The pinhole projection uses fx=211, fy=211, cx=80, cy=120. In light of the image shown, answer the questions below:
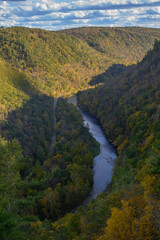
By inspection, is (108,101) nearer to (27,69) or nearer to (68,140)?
(68,140)

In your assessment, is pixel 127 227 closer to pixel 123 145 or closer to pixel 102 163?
pixel 102 163

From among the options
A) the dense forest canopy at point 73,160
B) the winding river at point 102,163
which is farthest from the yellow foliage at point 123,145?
the winding river at point 102,163

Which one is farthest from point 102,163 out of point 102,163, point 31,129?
point 31,129

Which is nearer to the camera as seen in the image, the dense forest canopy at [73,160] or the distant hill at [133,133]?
the dense forest canopy at [73,160]

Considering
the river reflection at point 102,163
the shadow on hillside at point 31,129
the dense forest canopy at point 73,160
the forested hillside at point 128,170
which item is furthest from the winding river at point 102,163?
the shadow on hillside at point 31,129

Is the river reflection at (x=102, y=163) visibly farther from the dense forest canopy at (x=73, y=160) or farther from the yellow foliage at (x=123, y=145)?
the yellow foliage at (x=123, y=145)

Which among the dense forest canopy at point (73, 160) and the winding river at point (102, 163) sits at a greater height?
the dense forest canopy at point (73, 160)

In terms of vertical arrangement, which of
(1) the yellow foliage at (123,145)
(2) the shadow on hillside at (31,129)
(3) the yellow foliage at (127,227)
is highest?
(3) the yellow foliage at (127,227)

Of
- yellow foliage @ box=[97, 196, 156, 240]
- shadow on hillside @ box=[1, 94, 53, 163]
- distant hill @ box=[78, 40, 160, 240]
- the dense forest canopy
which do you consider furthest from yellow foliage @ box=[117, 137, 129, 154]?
yellow foliage @ box=[97, 196, 156, 240]

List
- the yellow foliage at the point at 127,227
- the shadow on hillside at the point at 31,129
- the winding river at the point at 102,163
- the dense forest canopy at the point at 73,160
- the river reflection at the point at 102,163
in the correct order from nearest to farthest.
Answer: the yellow foliage at the point at 127,227
the dense forest canopy at the point at 73,160
the winding river at the point at 102,163
the river reflection at the point at 102,163
the shadow on hillside at the point at 31,129

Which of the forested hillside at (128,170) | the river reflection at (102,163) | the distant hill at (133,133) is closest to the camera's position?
the forested hillside at (128,170)
